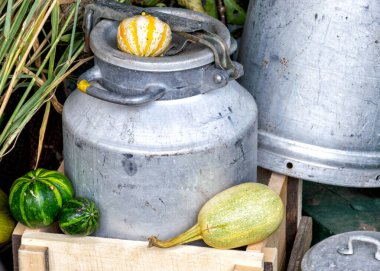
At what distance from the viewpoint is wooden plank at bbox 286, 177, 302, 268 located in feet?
8.45

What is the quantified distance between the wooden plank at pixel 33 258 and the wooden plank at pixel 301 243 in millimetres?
696

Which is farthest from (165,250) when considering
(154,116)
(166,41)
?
(166,41)

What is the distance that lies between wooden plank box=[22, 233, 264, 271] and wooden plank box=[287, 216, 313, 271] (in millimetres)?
369

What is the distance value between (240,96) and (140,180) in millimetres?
353

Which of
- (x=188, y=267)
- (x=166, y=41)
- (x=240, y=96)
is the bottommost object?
(x=188, y=267)

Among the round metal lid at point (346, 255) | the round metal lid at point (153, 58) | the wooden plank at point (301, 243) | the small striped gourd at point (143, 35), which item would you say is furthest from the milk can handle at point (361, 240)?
the small striped gourd at point (143, 35)

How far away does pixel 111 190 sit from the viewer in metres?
2.12

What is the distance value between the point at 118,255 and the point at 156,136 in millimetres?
338

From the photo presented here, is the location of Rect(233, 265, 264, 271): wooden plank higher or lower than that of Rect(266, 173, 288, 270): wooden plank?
higher

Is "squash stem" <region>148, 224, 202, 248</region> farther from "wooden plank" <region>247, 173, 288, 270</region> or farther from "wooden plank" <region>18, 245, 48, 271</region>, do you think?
"wooden plank" <region>18, 245, 48, 271</region>

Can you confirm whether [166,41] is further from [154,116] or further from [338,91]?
[338,91]

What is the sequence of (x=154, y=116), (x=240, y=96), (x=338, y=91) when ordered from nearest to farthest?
(x=154, y=116), (x=240, y=96), (x=338, y=91)

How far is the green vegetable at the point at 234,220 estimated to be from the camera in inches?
81.1

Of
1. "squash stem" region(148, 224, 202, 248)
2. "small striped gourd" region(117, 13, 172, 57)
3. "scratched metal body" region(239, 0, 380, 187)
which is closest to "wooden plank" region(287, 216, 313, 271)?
"scratched metal body" region(239, 0, 380, 187)
